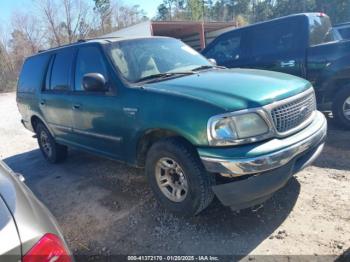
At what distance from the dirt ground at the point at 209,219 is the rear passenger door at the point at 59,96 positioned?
0.90 metres

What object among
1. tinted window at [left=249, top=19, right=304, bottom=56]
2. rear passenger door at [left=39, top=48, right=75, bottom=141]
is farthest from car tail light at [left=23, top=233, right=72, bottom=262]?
tinted window at [left=249, top=19, right=304, bottom=56]

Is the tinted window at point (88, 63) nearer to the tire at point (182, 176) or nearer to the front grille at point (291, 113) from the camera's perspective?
the tire at point (182, 176)

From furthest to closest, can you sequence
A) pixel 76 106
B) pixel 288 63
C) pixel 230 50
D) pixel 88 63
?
pixel 230 50
pixel 288 63
pixel 76 106
pixel 88 63

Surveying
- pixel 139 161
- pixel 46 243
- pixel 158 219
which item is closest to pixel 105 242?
pixel 158 219

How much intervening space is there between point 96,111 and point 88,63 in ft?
2.24

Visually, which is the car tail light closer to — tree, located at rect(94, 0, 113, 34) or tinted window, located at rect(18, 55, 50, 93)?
tinted window, located at rect(18, 55, 50, 93)

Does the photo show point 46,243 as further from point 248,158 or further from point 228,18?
point 228,18

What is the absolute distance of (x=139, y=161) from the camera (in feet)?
12.6

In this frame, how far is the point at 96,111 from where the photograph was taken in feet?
13.6

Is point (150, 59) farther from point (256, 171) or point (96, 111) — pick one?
point (256, 171)

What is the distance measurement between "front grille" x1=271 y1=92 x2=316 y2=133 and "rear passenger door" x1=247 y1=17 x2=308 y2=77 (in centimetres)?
276

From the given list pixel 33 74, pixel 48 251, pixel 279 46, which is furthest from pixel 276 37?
pixel 48 251

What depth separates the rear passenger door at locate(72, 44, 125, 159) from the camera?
390 centimetres

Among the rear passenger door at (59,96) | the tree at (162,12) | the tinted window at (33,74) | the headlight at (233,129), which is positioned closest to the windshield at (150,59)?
the rear passenger door at (59,96)
